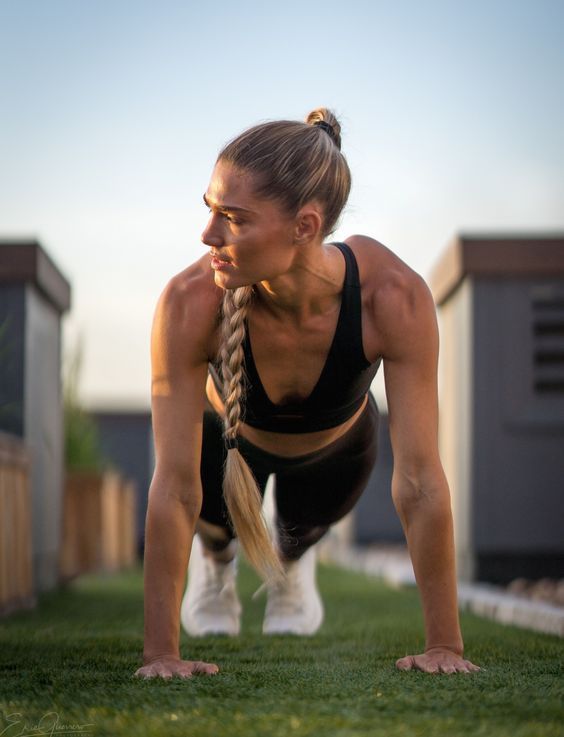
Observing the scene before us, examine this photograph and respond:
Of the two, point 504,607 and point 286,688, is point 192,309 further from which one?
point 504,607

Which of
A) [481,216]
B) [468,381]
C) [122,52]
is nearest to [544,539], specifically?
[468,381]

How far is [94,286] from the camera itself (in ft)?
23.1

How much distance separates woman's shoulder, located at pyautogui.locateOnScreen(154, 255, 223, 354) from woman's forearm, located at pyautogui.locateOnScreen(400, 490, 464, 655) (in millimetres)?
583

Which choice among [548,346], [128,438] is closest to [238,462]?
[548,346]

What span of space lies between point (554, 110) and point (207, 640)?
5.09m

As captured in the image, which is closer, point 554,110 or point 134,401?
point 554,110

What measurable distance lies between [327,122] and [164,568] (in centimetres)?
104

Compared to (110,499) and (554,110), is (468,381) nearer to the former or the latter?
(554,110)

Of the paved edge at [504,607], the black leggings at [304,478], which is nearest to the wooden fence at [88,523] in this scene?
the paved edge at [504,607]

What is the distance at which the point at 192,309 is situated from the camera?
92.7 inches

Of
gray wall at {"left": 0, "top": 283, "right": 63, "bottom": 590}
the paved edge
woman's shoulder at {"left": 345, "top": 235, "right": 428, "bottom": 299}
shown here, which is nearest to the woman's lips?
woman's shoulder at {"left": 345, "top": 235, "right": 428, "bottom": 299}

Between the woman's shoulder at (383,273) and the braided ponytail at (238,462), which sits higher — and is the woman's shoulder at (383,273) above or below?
above

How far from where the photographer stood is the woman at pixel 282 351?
220 centimetres

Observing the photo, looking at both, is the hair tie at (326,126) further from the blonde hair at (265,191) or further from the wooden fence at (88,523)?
the wooden fence at (88,523)
